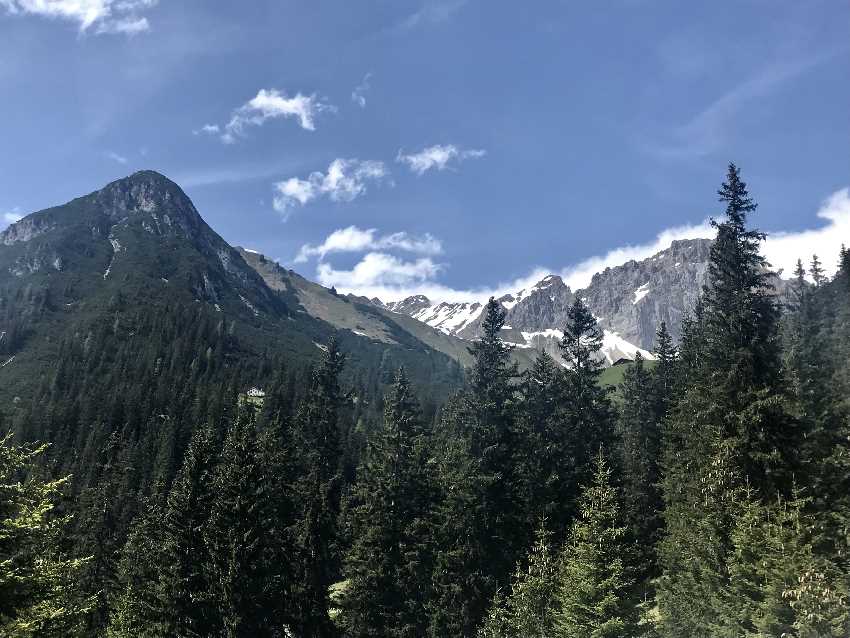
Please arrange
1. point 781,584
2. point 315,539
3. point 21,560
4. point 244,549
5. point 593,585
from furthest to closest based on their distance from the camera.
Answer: point 315,539
point 244,549
point 593,585
point 781,584
point 21,560

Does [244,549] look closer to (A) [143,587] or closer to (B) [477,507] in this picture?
(A) [143,587]

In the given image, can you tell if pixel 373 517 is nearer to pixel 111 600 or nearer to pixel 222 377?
pixel 111 600

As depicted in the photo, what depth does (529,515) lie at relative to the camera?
4000cm

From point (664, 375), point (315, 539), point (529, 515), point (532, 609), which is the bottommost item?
point (532, 609)

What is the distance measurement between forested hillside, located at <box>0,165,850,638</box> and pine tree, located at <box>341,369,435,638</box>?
14 cm

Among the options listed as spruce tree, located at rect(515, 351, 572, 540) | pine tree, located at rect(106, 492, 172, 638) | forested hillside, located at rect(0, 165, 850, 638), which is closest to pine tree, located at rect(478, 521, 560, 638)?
forested hillside, located at rect(0, 165, 850, 638)

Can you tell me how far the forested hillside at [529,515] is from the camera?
23.1 m

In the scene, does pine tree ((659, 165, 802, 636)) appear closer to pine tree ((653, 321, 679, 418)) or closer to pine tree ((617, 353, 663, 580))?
pine tree ((617, 353, 663, 580))

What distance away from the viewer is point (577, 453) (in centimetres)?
4288

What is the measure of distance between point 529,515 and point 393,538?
9.53 m

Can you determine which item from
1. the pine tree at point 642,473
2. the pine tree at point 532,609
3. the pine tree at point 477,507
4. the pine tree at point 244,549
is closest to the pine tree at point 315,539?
the pine tree at point 244,549

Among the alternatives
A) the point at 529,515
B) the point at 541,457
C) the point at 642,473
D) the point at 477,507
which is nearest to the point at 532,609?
the point at 477,507

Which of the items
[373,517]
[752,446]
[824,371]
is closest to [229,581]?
[373,517]

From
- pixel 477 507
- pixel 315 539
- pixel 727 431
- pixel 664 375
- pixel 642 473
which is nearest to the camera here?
pixel 727 431
